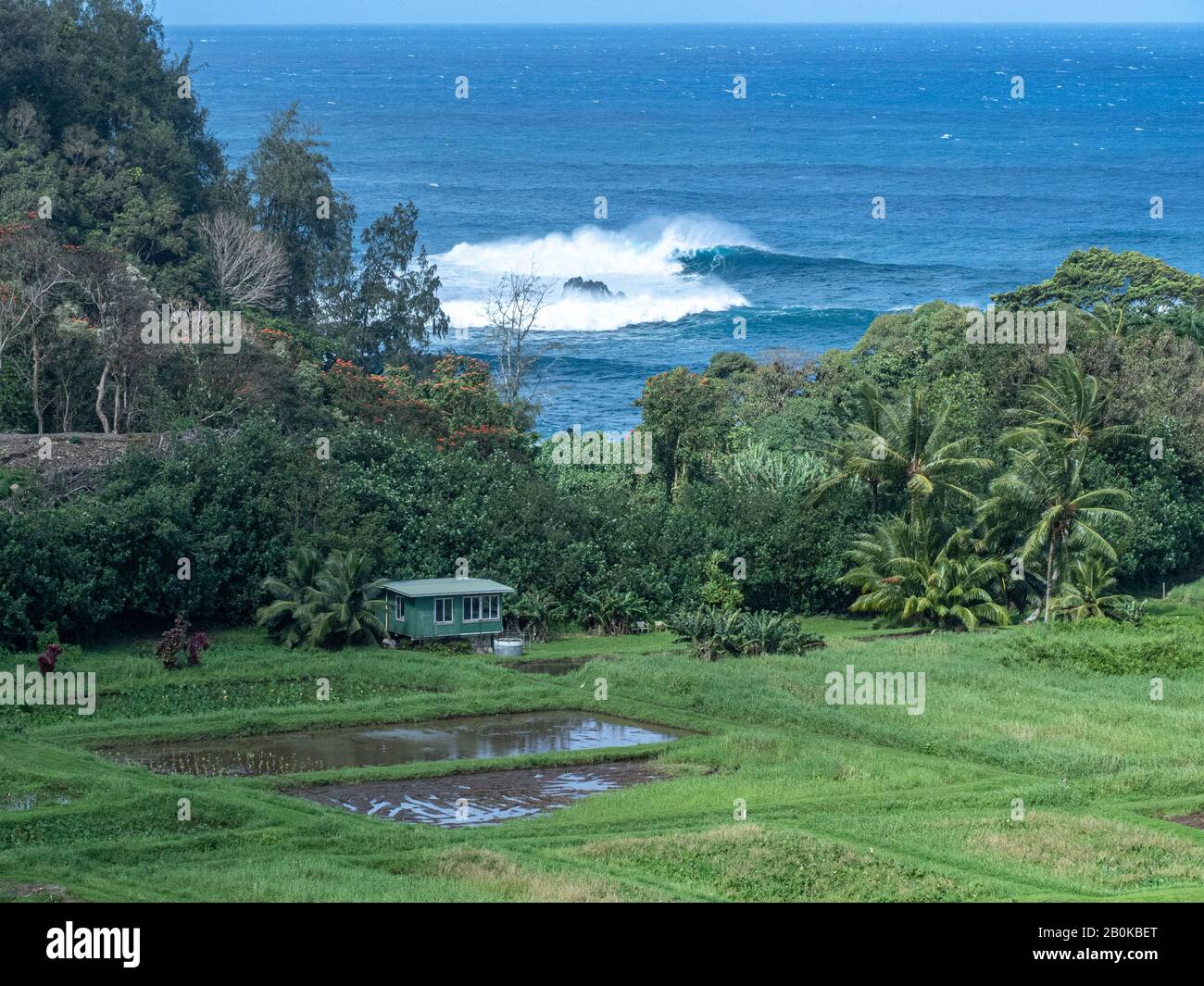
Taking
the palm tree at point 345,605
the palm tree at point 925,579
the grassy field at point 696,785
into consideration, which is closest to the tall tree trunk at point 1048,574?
the palm tree at point 925,579

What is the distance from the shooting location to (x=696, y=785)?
26.8 m

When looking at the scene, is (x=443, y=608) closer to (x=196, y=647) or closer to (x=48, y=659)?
(x=196, y=647)

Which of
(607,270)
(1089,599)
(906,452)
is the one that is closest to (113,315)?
(906,452)

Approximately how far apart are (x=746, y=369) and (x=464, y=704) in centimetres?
2939

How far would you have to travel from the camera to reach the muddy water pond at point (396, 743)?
28.0 meters

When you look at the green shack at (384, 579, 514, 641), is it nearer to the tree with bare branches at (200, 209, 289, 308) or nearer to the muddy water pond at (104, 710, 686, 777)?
the muddy water pond at (104, 710, 686, 777)

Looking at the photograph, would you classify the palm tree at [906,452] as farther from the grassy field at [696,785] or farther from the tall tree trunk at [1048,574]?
the grassy field at [696,785]

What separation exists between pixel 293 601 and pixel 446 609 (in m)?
3.55

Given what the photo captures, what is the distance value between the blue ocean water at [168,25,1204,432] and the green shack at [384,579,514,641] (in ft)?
131

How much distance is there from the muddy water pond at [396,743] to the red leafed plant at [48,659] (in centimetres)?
361

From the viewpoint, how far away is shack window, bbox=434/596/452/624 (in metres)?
37.1

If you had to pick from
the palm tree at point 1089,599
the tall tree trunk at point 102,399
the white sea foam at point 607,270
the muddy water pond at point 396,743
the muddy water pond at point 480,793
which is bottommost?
the muddy water pond at point 480,793

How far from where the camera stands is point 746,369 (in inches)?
2328

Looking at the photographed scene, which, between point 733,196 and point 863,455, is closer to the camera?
point 863,455
